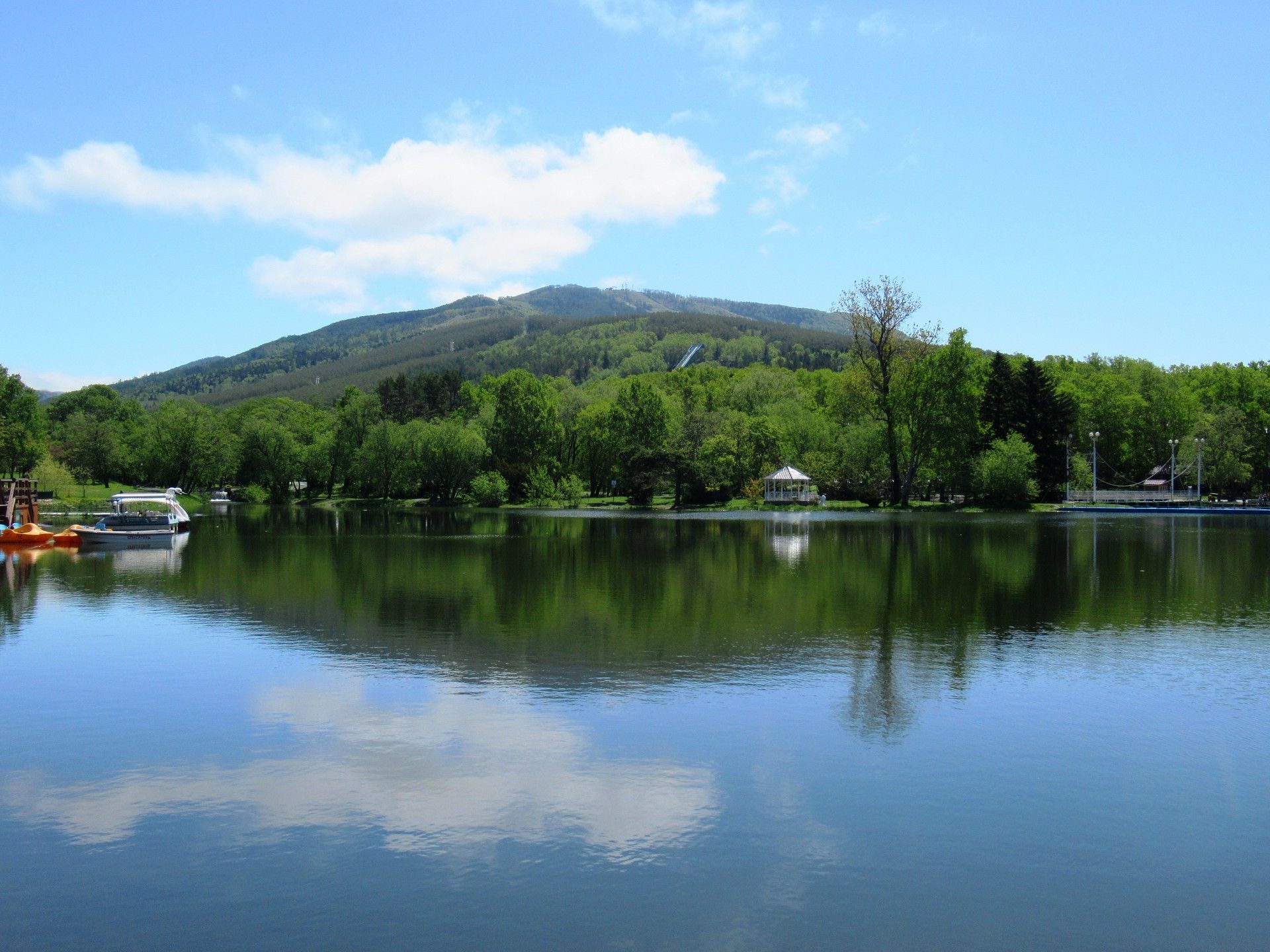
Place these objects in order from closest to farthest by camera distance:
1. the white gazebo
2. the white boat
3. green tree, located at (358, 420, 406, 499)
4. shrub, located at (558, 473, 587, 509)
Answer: the white boat → the white gazebo → shrub, located at (558, 473, 587, 509) → green tree, located at (358, 420, 406, 499)

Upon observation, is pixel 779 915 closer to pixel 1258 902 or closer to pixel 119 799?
pixel 1258 902

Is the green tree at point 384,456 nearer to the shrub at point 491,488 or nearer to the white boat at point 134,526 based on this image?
the shrub at point 491,488

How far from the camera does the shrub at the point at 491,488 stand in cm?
9500

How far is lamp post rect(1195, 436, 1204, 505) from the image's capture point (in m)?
80.0

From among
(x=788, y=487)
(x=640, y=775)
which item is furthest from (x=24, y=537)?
(x=788, y=487)

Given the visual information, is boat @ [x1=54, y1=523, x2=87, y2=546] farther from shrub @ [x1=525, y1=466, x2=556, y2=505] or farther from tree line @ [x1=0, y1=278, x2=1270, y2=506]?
shrub @ [x1=525, y1=466, x2=556, y2=505]

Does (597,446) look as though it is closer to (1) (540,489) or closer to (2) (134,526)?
(1) (540,489)

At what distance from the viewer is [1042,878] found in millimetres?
7281

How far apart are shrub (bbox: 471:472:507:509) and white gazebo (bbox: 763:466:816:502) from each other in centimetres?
2852

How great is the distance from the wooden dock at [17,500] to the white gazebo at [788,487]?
158 feet

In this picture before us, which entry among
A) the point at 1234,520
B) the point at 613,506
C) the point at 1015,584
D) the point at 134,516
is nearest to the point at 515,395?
the point at 613,506

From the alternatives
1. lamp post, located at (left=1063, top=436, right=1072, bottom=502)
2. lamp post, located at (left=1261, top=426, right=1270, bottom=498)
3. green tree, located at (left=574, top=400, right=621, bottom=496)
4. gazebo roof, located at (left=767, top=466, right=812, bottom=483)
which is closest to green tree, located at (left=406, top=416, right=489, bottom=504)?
green tree, located at (left=574, top=400, right=621, bottom=496)

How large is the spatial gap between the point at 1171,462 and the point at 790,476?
38.6 metres

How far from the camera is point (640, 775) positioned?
31.1 ft
